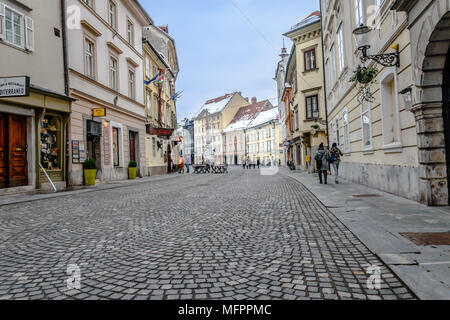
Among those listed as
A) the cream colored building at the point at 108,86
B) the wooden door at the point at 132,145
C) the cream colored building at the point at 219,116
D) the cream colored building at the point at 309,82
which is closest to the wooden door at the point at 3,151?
the cream colored building at the point at 108,86

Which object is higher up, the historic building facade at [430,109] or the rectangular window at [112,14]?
the rectangular window at [112,14]

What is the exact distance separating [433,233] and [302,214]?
245 cm

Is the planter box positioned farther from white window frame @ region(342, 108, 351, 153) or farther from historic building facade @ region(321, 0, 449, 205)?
white window frame @ region(342, 108, 351, 153)

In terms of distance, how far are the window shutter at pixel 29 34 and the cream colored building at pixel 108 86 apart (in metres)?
2.36

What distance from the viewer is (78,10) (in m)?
15.5

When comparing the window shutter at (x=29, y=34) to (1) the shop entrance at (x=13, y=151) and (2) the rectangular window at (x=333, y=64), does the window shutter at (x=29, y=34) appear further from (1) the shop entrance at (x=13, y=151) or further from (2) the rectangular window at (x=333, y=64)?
(2) the rectangular window at (x=333, y=64)

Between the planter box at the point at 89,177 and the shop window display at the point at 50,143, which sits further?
the planter box at the point at 89,177

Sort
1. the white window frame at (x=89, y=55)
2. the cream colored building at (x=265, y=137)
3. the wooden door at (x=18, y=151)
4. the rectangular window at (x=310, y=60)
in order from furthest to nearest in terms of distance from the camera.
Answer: the cream colored building at (x=265, y=137)
the rectangular window at (x=310, y=60)
the white window frame at (x=89, y=55)
the wooden door at (x=18, y=151)

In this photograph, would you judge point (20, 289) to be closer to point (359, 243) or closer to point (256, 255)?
point (256, 255)

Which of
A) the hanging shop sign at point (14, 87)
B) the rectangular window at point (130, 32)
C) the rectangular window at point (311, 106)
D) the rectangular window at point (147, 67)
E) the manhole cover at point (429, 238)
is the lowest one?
the manhole cover at point (429, 238)

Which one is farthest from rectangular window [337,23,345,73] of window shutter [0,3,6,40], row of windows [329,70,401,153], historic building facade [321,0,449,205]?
window shutter [0,3,6,40]

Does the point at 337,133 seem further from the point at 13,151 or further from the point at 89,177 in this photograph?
the point at 13,151

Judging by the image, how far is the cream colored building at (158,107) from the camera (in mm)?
26125

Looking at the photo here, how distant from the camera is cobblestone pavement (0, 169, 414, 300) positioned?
2691mm
